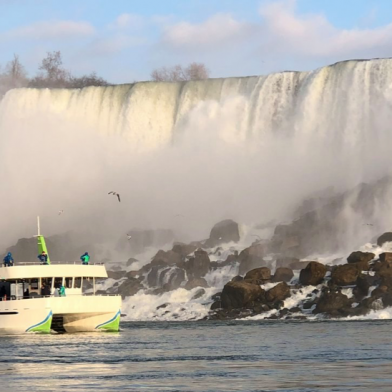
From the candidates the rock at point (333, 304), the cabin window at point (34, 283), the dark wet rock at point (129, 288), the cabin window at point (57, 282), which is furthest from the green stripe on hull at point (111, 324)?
the dark wet rock at point (129, 288)

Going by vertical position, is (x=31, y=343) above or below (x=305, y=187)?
below

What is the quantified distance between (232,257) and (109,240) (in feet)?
70.1

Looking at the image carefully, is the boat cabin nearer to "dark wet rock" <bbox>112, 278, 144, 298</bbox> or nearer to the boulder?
the boulder

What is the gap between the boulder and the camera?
88250mm

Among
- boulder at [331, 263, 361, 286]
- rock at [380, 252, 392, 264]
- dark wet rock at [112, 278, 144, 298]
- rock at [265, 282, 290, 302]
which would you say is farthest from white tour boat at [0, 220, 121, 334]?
dark wet rock at [112, 278, 144, 298]

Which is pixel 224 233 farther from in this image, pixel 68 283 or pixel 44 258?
pixel 68 283

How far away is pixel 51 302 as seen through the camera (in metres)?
66.0

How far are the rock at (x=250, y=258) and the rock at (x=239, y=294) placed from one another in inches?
367

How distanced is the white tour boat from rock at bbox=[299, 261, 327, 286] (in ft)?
78.9

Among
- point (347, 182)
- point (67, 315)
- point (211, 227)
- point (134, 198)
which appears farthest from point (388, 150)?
point (67, 315)

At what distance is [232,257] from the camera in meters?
103

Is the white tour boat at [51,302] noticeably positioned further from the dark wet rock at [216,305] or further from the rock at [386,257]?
the rock at [386,257]

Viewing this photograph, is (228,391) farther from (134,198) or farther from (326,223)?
(134,198)

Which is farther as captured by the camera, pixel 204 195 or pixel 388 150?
pixel 204 195
